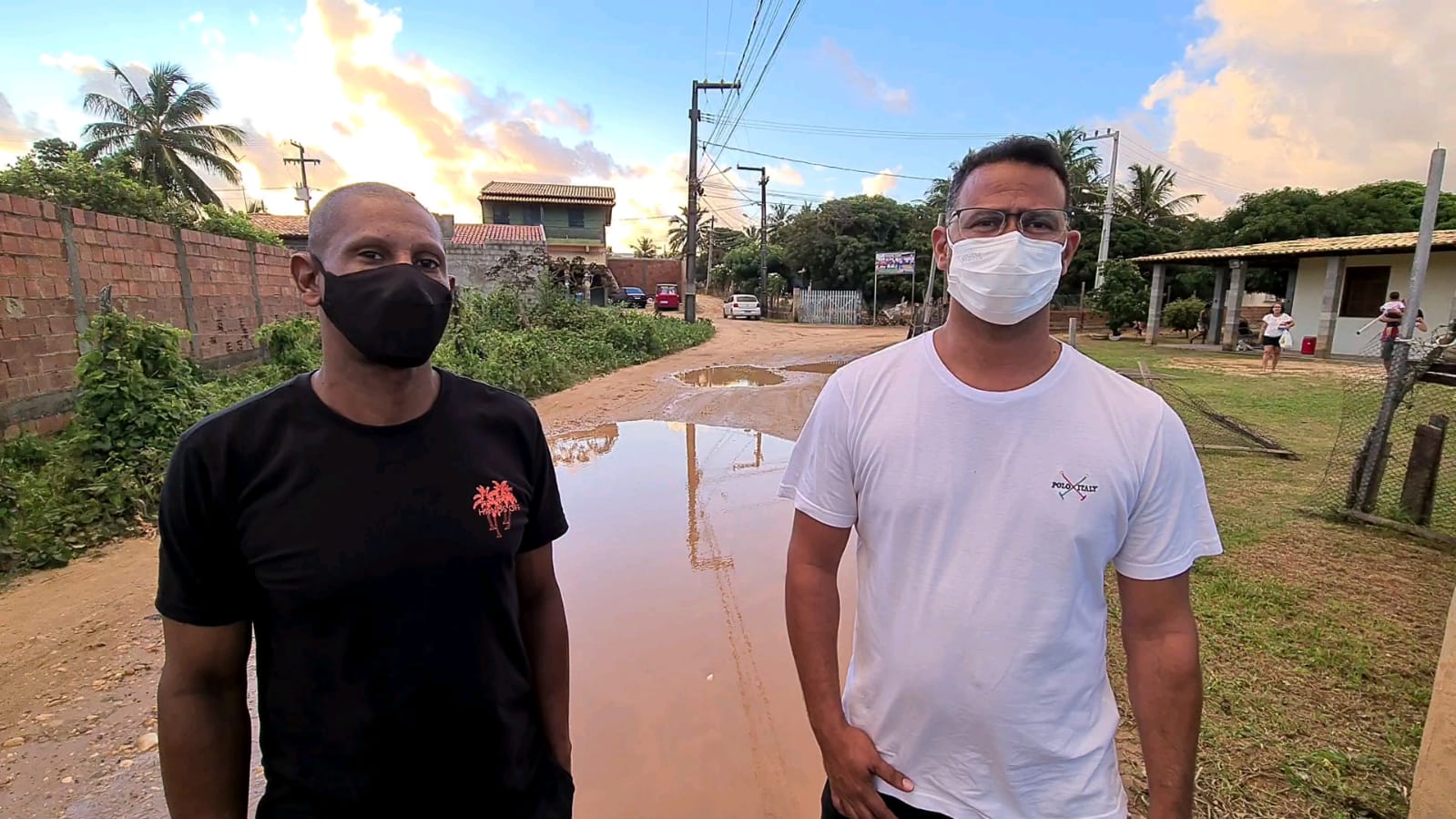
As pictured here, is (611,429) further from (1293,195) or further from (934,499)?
(1293,195)

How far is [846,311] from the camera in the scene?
32.3 metres

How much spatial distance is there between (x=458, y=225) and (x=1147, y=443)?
3154cm

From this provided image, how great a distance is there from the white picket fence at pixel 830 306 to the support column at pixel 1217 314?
13853 millimetres

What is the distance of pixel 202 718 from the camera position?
1.25 meters

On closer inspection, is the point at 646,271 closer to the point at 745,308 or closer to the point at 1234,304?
the point at 745,308

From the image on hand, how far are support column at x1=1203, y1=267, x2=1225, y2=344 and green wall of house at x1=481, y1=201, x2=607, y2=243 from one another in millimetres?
28120

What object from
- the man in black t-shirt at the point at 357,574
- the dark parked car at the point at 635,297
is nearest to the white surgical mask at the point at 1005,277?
the man in black t-shirt at the point at 357,574

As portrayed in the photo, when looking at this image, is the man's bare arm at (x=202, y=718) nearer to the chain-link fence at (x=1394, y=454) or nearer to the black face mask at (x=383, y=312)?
the black face mask at (x=383, y=312)

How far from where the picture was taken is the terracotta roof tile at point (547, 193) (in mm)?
36969

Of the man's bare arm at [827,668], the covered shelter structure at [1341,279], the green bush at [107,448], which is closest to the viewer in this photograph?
the man's bare arm at [827,668]

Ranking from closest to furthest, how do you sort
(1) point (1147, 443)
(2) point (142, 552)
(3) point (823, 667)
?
1. (1) point (1147, 443)
2. (3) point (823, 667)
3. (2) point (142, 552)

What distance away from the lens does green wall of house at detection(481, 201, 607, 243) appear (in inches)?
1479

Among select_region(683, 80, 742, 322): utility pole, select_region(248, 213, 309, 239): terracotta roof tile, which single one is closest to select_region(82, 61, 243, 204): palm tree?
select_region(248, 213, 309, 239): terracotta roof tile

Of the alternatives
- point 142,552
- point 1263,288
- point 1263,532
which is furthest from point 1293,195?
point 142,552
